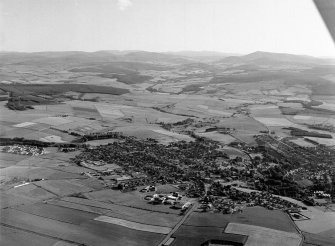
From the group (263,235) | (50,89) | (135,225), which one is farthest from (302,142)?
(50,89)

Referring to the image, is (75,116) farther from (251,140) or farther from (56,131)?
(251,140)

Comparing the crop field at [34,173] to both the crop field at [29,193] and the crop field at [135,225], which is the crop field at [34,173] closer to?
the crop field at [29,193]

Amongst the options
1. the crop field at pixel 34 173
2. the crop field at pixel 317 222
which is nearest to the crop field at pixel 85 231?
the crop field at pixel 317 222

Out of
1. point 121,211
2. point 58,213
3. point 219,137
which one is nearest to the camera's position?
point 58,213

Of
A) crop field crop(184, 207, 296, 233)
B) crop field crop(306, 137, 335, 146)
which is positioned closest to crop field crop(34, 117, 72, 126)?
crop field crop(306, 137, 335, 146)

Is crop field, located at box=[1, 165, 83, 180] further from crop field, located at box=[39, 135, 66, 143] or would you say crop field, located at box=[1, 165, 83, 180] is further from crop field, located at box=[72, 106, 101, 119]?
crop field, located at box=[72, 106, 101, 119]

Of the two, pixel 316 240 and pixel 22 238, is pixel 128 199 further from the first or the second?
pixel 316 240
